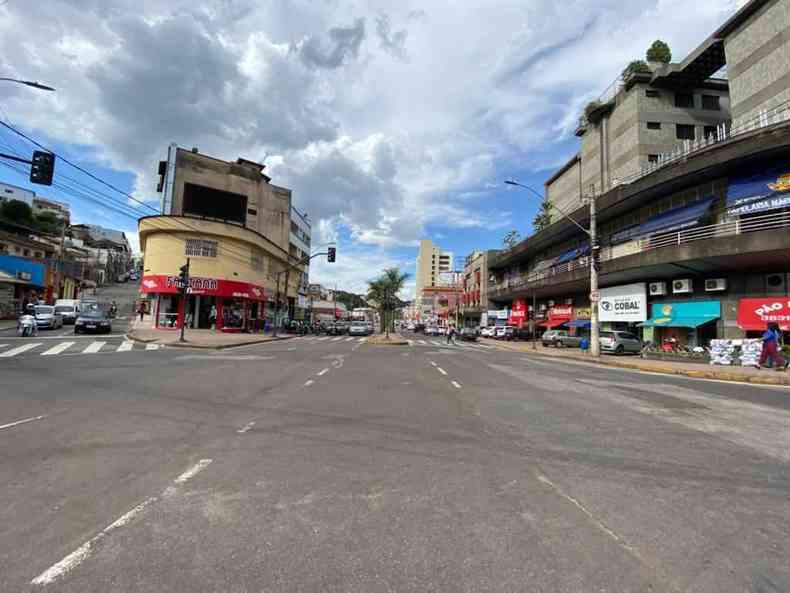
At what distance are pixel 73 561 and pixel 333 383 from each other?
8343 millimetres

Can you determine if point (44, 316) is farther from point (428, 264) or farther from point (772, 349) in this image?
point (428, 264)

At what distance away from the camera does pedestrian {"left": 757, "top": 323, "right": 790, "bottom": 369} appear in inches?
646

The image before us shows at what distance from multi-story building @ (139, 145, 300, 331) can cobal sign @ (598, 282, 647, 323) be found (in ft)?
84.5

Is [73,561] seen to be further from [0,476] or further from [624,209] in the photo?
[624,209]

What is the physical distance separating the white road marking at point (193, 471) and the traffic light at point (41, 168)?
13.2 metres

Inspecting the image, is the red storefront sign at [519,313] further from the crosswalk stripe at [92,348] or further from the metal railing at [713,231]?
the crosswalk stripe at [92,348]

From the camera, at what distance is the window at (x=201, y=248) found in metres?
35.5

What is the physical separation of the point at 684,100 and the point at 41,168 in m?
47.0

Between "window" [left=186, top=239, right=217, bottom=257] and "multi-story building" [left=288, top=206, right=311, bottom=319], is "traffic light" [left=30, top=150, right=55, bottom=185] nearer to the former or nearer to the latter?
"window" [left=186, top=239, right=217, bottom=257]

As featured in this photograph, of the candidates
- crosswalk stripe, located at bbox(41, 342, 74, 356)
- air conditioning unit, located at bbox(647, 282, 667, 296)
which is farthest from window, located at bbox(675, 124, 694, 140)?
crosswalk stripe, located at bbox(41, 342, 74, 356)

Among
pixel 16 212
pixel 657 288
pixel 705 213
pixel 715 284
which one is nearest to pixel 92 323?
pixel 657 288

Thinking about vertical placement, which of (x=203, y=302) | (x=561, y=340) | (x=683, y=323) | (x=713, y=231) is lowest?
(x=561, y=340)

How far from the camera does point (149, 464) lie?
4.64m

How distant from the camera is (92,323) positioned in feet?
88.7
